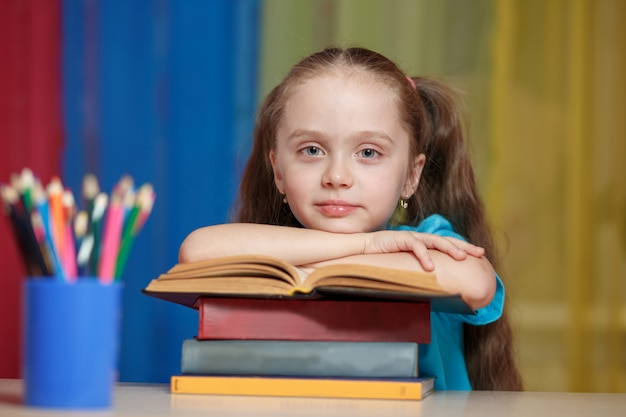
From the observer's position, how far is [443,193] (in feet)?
4.86

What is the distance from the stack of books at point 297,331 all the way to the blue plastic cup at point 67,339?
167mm

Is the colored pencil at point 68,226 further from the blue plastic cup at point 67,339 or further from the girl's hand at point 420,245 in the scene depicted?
the girl's hand at point 420,245

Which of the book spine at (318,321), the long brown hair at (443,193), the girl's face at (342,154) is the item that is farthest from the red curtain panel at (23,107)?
the book spine at (318,321)

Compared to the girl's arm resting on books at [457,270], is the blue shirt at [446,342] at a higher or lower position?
lower

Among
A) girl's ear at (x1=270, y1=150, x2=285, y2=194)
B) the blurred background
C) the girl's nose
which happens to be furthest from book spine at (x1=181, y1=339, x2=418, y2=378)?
the blurred background

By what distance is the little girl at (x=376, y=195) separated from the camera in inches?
43.9

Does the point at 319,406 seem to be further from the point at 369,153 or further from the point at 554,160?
the point at 554,160

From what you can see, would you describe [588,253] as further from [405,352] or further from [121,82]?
[405,352]

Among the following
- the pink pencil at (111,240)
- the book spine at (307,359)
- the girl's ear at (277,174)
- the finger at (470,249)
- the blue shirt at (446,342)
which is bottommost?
the blue shirt at (446,342)

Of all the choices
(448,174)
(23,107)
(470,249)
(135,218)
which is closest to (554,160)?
(448,174)

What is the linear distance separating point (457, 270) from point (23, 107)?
1.75 m

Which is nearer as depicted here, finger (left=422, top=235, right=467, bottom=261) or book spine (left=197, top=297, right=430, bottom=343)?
book spine (left=197, top=297, right=430, bottom=343)

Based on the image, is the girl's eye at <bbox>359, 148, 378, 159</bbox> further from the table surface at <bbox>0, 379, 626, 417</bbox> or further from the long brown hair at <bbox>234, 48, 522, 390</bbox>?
the table surface at <bbox>0, 379, 626, 417</bbox>

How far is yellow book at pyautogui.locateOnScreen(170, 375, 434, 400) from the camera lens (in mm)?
866
